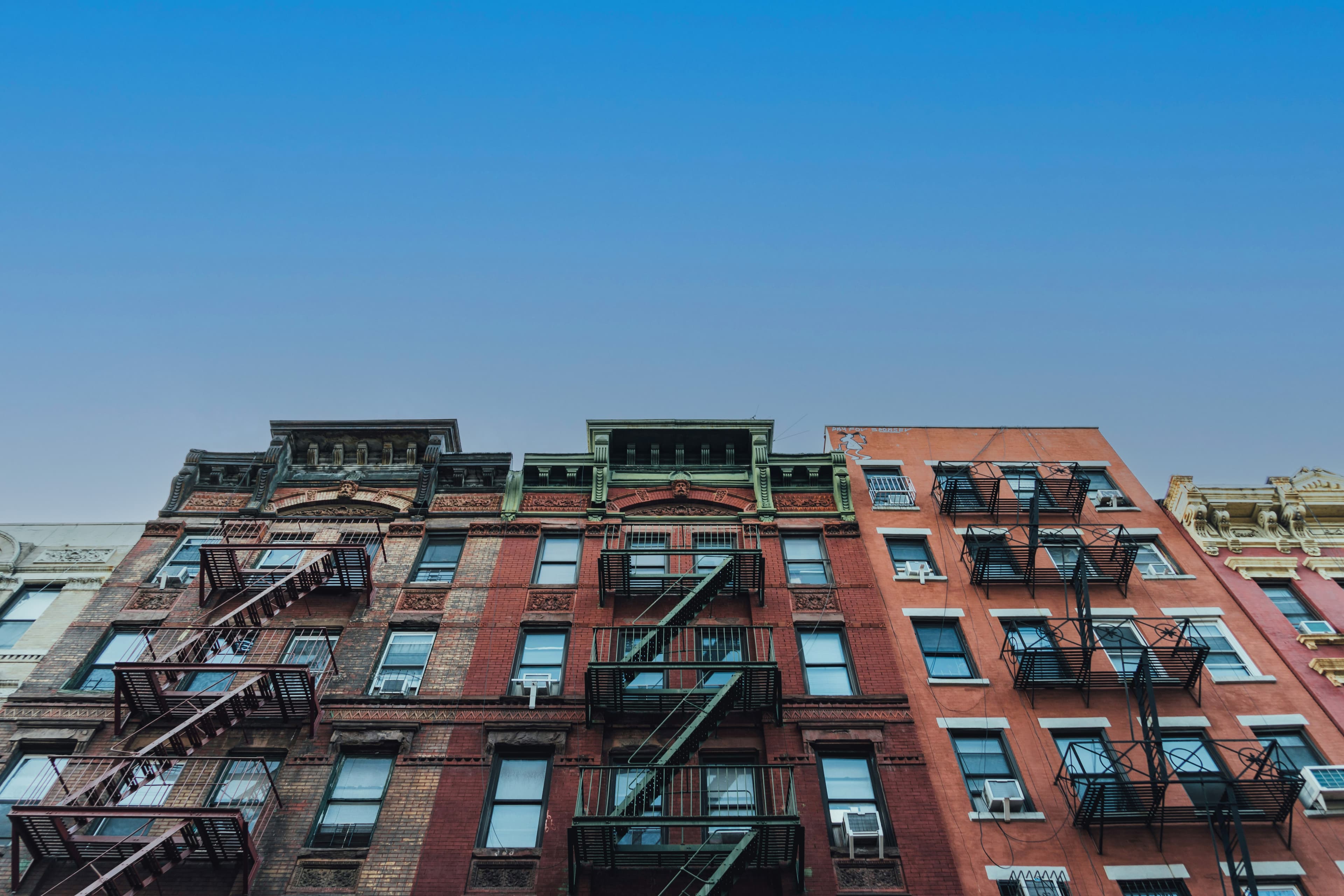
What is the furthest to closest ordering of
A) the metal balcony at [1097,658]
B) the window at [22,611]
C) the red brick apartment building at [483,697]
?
the window at [22,611], the metal balcony at [1097,658], the red brick apartment building at [483,697]

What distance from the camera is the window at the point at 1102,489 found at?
85.5 ft

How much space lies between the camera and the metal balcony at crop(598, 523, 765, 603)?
72.1 ft

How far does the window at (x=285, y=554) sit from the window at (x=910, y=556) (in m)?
13.9

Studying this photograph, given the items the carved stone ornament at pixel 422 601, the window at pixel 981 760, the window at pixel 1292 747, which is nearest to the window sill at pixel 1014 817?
the window at pixel 981 760

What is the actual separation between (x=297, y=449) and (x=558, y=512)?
7.80m

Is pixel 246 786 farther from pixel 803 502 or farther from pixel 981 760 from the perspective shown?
pixel 803 502

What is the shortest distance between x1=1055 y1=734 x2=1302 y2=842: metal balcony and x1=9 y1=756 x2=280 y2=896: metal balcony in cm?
1414

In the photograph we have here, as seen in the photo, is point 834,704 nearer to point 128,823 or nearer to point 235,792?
point 235,792

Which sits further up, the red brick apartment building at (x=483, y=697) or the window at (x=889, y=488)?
the window at (x=889, y=488)

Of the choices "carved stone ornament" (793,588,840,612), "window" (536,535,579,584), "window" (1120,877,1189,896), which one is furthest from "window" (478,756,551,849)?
"window" (1120,877,1189,896)

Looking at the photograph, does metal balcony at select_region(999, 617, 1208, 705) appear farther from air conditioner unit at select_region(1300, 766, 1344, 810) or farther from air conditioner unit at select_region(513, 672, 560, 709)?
air conditioner unit at select_region(513, 672, 560, 709)

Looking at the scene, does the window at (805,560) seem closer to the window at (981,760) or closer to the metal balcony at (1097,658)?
the metal balcony at (1097,658)

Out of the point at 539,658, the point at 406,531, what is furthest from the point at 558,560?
the point at 406,531

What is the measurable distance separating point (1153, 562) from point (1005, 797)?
9435mm
